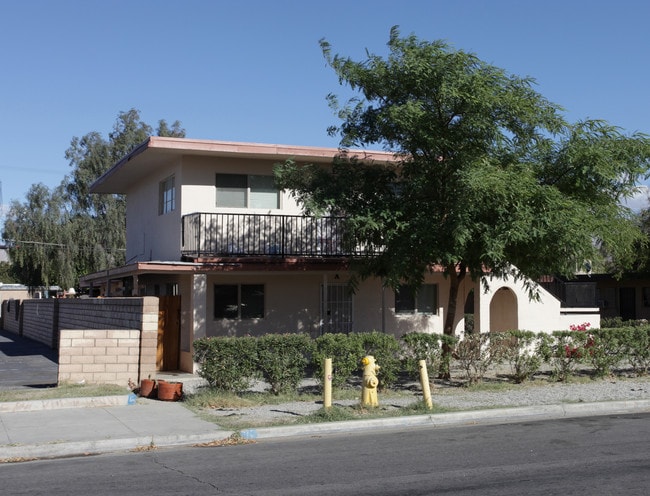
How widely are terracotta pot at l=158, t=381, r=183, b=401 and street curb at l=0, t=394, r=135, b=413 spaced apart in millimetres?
561

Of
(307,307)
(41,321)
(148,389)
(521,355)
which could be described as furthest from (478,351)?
(41,321)

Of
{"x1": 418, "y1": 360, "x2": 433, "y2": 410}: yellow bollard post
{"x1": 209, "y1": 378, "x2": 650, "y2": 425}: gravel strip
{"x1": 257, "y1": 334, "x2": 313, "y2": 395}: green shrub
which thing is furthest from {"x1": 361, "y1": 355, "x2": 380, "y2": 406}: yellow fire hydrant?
{"x1": 257, "y1": 334, "x2": 313, "y2": 395}: green shrub

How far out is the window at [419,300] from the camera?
67.8 feet

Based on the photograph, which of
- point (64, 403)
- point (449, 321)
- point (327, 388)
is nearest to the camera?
point (327, 388)

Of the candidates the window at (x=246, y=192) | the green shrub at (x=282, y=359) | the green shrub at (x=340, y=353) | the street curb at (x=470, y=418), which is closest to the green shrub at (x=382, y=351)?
the green shrub at (x=340, y=353)

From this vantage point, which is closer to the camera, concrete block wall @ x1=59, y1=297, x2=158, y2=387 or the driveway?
concrete block wall @ x1=59, y1=297, x2=158, y2=387

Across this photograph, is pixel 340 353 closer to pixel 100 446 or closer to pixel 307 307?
pixel 100 446

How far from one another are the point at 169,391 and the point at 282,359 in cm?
217

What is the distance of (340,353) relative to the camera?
566 inches

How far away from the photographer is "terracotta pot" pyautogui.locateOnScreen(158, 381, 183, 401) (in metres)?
13.9

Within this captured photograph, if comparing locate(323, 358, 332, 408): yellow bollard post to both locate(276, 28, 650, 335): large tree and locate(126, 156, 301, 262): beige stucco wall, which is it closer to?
locate(276, 28, 650, 335): large tree

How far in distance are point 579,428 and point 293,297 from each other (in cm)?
965

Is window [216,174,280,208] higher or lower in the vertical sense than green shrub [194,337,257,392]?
higher

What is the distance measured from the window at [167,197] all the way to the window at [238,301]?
9.47ft
